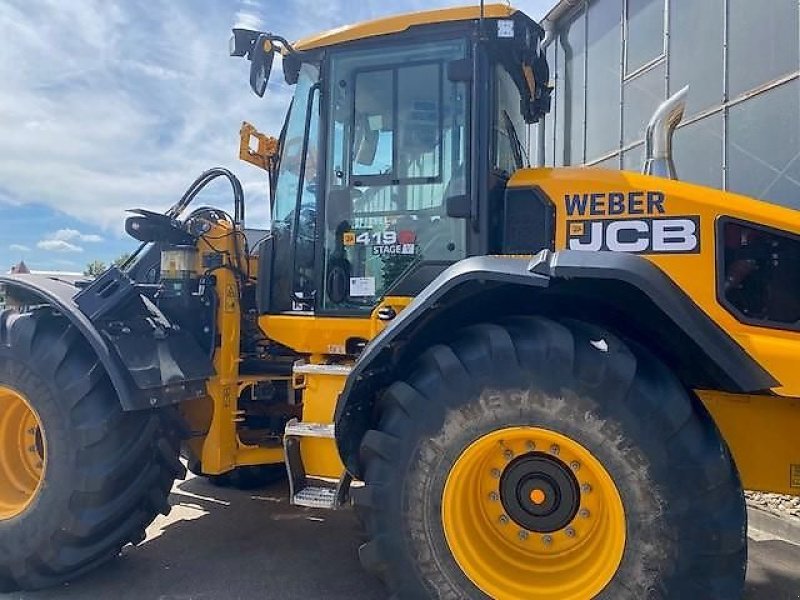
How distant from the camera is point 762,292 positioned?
10.1 feet

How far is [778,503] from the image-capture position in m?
4.84

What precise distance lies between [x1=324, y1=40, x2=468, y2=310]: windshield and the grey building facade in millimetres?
1581

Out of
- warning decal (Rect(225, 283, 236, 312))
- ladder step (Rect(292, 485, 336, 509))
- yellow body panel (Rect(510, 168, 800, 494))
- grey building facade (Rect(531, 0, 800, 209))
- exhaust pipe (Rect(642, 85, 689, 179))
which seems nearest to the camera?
yellow body panel (Rect(510, 168, 800, 494))

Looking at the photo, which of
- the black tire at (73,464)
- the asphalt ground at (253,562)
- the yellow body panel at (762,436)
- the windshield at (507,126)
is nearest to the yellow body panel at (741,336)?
the yellow body panel at (762,436)

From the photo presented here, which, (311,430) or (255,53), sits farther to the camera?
(255,53)

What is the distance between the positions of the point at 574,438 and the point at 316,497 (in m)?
1.40

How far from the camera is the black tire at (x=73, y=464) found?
3.41 m

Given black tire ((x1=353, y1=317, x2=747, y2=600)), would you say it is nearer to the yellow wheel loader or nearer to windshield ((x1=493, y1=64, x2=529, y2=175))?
the yellow wheel loader

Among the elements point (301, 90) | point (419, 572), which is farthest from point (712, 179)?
point (419, 572)

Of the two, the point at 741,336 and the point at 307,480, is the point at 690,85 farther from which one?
the point at 307,480

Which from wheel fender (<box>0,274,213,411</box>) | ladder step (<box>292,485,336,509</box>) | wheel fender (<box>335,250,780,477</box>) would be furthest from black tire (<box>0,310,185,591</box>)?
wheel fender (<box>335,250,780,477</box>)

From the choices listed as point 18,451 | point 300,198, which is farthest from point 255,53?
point 18,451

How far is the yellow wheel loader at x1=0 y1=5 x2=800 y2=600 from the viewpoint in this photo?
265cm

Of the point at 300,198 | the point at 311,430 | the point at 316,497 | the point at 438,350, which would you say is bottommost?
the point at 316,497
